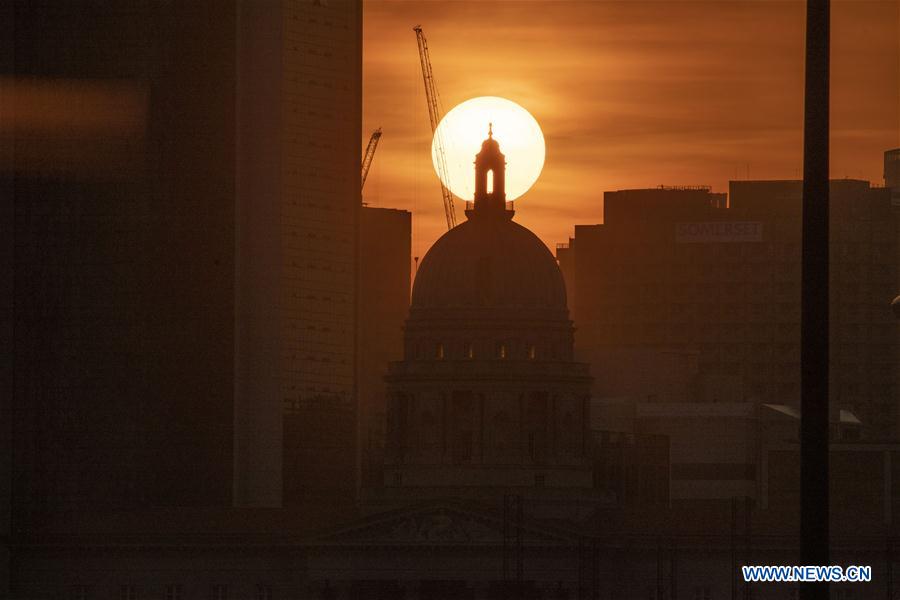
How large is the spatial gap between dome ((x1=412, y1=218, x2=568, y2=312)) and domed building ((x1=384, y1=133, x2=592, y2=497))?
0.08 meters

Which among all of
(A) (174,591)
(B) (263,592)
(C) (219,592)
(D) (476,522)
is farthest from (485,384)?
(A) (174,591)

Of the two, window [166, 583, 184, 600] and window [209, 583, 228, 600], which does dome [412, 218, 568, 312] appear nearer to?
window [209, 583, 228, 600]

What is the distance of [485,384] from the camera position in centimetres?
19112

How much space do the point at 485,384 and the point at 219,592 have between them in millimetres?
29898

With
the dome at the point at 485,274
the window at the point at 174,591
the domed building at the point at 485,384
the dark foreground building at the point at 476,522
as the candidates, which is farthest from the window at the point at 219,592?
the dome at the point at 485,274

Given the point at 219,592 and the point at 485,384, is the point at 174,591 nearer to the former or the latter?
the point at 219,592

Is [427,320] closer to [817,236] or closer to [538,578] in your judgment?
[538,578]

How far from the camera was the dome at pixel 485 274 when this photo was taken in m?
192

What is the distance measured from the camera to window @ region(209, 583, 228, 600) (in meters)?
175

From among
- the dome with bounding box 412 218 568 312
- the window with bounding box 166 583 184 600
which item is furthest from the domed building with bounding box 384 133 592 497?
the window with bounding box 166 583 184 600

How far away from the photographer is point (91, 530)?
188 m

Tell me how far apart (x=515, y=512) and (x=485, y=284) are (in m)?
21.3

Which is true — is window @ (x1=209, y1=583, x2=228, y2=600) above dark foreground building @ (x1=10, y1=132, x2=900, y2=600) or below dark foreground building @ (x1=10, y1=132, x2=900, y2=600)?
below

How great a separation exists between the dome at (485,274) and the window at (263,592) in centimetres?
2915
